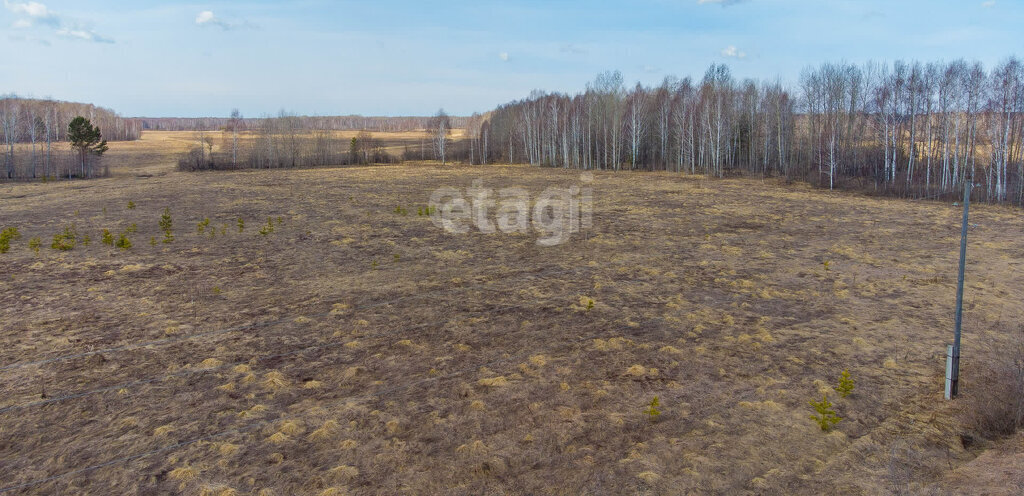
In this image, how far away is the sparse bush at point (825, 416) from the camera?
7289mm

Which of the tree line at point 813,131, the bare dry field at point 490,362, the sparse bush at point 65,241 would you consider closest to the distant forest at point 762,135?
the tree line at point 813,131

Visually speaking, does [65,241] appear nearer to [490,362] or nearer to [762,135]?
[490,362]

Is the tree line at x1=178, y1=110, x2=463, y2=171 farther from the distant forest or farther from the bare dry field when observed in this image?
the bare dry field

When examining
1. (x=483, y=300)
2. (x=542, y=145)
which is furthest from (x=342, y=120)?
(x=483, y=300)

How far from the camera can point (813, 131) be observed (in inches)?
1901

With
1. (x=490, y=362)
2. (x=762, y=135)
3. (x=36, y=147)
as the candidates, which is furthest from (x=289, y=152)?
(x=490, y=362)

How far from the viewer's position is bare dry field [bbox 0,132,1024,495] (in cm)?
644

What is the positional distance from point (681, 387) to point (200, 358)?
7.81 m

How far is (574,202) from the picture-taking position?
1217 inches

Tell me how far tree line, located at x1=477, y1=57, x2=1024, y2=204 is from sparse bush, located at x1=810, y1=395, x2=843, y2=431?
27380mm

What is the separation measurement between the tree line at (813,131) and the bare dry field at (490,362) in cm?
1885

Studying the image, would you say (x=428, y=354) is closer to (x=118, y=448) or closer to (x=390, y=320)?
(x=390, y=320)

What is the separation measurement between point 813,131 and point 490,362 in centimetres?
4798

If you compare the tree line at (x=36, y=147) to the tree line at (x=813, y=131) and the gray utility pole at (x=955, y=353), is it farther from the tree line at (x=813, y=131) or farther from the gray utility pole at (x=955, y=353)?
the gray utility pole at (x=955, y=353)
